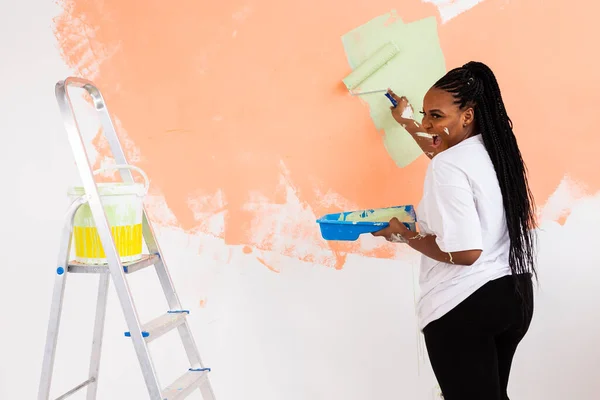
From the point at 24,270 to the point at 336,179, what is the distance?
3.93 feet

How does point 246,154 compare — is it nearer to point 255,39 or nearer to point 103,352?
point 255,39

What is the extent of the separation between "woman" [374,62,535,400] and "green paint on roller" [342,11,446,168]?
0.49 m

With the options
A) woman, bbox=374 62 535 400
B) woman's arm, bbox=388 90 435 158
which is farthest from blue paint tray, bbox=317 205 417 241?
woman's arm, bbox=388 90 435 158

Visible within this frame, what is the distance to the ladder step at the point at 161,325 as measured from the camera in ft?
5.05

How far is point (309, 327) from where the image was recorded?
214 centimetres

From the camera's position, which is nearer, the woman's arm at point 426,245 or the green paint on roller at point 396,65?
the woman's arm at point 426,245

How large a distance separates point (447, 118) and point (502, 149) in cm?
15

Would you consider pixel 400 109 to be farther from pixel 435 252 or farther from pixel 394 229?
pixel 435 252

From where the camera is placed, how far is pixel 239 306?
218cm

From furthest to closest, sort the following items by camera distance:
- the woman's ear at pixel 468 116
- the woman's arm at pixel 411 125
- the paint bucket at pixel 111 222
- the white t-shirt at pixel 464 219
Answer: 1. the woman's arm at pixel 411 125
2. the paint bucket at pixel 111 222
3. the woman's ear at pixel 468 116
4. the white t-shirt at pixel 464 219

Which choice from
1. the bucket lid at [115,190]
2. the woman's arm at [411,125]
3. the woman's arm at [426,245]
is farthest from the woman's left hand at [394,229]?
the bucket lid at [115,190]

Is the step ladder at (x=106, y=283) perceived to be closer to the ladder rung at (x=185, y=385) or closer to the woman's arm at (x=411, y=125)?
the ladder rung at (x=185, y=385)

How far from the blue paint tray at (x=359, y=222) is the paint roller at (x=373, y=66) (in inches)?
16.7

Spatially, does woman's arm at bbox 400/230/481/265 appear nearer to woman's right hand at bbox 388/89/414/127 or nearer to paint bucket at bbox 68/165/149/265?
woman's right hand at bbox 388/89/414/127
